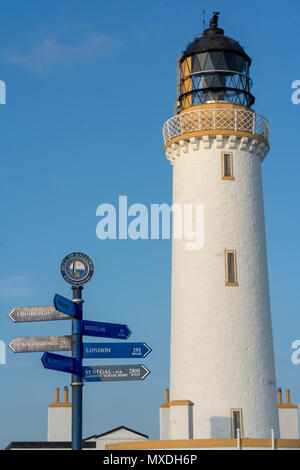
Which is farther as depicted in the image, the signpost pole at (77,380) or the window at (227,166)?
Answer: the window at (227,166)

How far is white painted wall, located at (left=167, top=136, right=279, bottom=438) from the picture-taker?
32750mm

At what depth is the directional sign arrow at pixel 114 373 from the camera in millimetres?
23797

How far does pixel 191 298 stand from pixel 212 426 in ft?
17.4

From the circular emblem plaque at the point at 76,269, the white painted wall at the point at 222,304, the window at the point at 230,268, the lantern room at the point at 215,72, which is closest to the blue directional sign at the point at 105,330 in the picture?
the circular emblem plaque at the point at 76,269

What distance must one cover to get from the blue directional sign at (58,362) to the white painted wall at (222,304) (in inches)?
418

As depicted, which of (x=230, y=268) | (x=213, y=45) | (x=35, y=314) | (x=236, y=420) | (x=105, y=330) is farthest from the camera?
(x=213, y=45)

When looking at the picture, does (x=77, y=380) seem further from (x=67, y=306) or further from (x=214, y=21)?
(x=214, y=21)

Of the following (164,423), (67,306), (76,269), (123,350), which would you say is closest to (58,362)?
(67,306)

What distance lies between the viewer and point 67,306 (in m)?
23.4

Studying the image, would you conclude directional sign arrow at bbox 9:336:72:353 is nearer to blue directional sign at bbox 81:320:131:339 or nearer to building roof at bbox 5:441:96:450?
blue directional sign at bbox 81:320:131:339

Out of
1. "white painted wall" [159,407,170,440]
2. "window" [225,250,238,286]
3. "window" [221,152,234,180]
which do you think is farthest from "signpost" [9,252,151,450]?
"white painted wall" [159,407,170,440]

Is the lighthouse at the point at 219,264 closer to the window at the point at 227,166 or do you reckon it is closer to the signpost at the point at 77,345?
the window at the point at 227,166

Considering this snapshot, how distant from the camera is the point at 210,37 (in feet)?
120

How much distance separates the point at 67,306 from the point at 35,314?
1.04m
